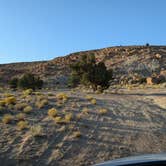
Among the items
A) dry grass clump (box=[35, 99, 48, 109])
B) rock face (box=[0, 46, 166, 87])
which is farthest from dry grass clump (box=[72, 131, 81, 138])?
rock face (box=[0, 46, 166, 87])

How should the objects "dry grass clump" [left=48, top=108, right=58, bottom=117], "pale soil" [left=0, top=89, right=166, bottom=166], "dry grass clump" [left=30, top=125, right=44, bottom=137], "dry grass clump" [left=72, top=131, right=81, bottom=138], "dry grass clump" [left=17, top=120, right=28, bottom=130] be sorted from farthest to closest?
1. "dry grass clump" [left=48, top=108, right=58, bottom=117]
2. "dry grass clump" [left=17, top=120, right=28, bottom=130]
3. "dry grass clump" [left=72, top=131, right=81, bottom=138]
4. "dry grass clump" [left=30, top=125, right=44, bottom=137]
5. "pale soil" [left=0, top=89, right=166, bottom=166]

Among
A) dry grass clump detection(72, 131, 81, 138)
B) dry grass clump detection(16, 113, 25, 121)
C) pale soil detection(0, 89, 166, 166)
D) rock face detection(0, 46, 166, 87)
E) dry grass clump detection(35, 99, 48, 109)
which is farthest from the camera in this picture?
rock face detection(0, 46, 166, 87)

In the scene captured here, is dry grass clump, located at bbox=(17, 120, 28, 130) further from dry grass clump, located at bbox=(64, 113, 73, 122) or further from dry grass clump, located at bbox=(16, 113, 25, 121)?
dry grass clump, located at bbox=(64, 113, 73, 122)

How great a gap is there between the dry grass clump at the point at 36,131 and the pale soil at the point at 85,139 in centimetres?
25

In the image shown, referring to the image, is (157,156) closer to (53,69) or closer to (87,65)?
(87,65)

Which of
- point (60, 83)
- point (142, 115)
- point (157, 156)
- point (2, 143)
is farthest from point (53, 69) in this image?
point (157, 156)

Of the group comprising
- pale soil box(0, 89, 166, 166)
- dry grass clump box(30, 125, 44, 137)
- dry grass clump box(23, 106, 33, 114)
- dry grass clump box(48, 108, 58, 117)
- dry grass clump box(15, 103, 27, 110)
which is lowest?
pale soil box(0, 89, 166, 166)

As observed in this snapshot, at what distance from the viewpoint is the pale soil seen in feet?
62.1

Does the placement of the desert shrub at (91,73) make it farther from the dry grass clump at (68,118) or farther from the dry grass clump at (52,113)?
the dry grass clump at (68,118)

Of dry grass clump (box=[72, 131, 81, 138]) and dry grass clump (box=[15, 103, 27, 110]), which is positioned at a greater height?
dry grass clump (box=[15, 103, 27, 110])

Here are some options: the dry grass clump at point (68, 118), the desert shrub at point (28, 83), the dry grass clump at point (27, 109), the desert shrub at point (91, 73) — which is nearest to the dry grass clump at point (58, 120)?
the dry grass clump at point (68, 118)

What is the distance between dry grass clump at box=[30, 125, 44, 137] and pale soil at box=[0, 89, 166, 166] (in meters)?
0.25

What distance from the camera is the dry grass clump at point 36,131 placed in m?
21.5

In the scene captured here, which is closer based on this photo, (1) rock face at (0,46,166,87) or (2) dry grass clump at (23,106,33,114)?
(2) dry grass clump at (23,106,33,114)
